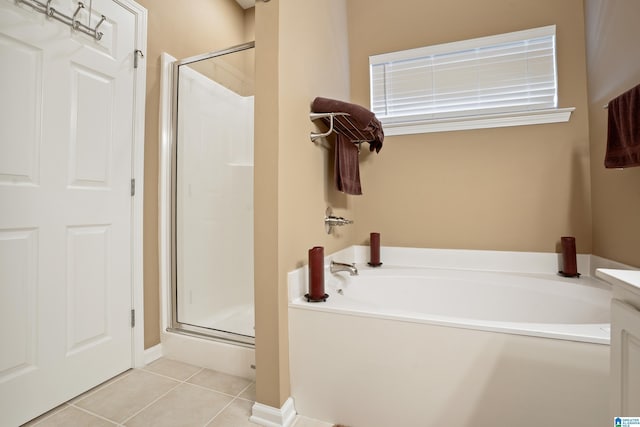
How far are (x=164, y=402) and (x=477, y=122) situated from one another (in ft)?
8.32

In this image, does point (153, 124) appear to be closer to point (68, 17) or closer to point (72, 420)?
point (68, 17)

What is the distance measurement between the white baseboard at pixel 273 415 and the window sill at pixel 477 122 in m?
1.93

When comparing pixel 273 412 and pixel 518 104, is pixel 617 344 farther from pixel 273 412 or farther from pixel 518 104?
pixel 518 104

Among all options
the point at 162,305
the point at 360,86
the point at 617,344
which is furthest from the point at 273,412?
the point at 360,86

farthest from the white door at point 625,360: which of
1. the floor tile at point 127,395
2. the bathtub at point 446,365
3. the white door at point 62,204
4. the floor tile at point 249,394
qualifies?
the white door at point 62,204

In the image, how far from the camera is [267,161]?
1.28m

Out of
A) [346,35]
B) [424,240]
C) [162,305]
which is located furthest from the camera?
[346,35]

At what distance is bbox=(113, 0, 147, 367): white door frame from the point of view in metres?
1.69

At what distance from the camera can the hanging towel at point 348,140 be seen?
1.54 m

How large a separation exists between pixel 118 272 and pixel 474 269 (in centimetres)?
231

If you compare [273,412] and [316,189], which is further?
[316,189]

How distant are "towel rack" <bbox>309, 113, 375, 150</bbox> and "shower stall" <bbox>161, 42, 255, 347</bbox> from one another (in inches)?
24.3

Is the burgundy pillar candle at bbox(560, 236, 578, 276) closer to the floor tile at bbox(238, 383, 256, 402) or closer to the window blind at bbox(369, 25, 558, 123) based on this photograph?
the window blind at bbox(369, 25, 558, 123)

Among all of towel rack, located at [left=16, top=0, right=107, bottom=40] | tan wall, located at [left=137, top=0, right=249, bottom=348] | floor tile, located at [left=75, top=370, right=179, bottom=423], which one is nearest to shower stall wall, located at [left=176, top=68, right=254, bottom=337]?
tan wall, located at [left=137, top=0, right=249, bottom=348]
